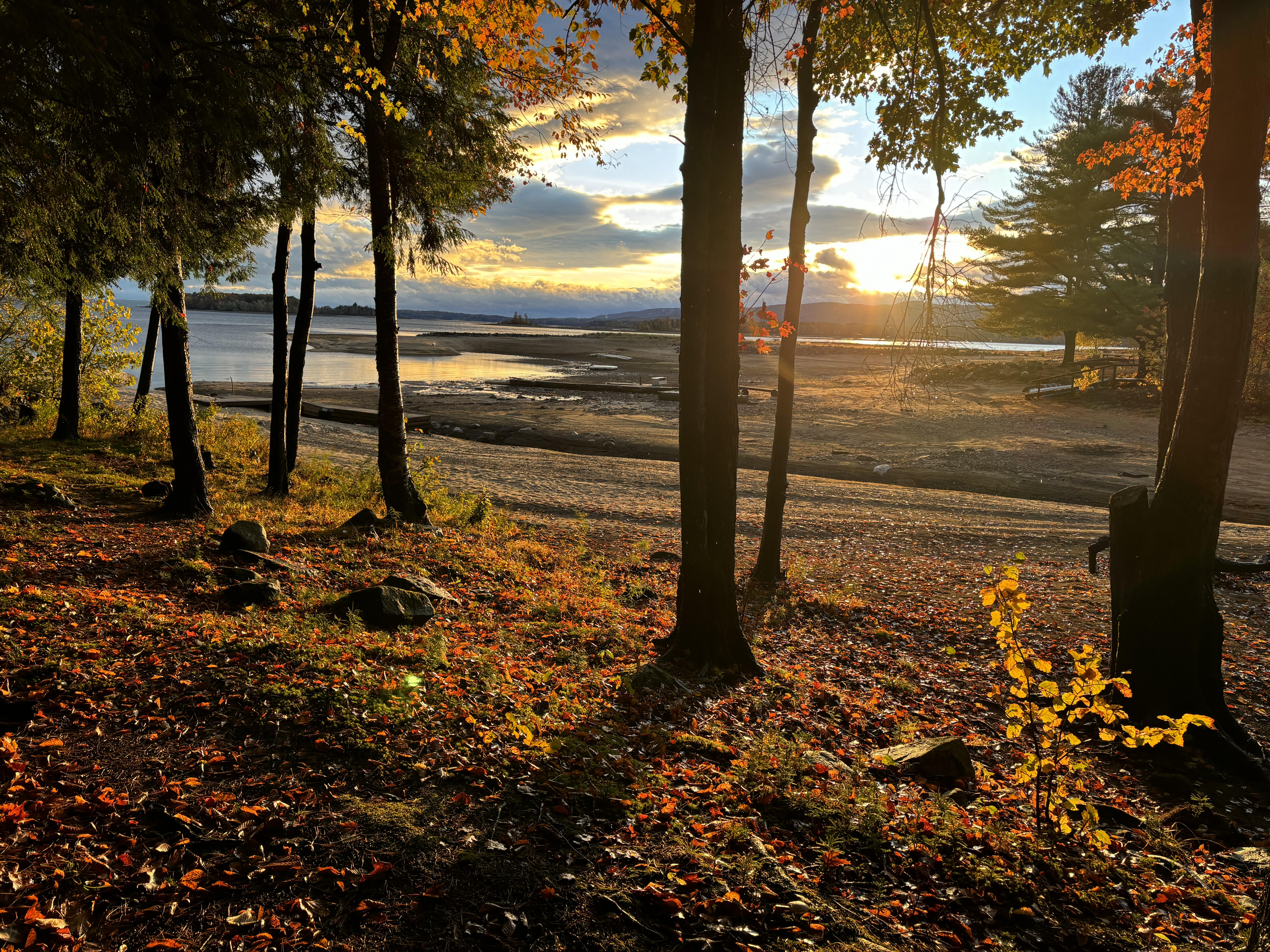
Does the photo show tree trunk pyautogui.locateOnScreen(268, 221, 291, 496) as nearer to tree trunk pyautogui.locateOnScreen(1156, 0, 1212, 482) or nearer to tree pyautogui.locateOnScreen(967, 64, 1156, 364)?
tree trunk pyautogui.locateOnScreen(1156, 0, 1212, 482)

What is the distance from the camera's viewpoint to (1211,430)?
5141mm

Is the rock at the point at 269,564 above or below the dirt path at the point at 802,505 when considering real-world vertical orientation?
above

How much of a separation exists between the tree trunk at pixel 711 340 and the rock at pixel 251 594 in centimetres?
388

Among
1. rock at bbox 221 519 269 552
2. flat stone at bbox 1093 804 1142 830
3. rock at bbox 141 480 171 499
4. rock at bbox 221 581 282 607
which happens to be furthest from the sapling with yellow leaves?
rock at bbox 141 480 171 499

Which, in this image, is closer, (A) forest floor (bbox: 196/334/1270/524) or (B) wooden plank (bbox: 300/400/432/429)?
(A) forest floor (bbox: 196/334/1270/524)

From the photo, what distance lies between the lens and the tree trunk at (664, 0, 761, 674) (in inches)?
217

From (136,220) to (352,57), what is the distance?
9.78ft

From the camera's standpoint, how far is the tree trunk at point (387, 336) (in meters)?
9.90

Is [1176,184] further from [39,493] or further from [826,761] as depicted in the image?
[39,493]

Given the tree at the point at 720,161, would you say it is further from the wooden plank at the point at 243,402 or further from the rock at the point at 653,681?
the wooden plank at the point at 243,402

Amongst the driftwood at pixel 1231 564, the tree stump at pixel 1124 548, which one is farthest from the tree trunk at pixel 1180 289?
the tree stump at pixel 1124 548

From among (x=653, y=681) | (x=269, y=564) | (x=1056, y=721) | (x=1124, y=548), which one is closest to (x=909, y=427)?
(x=1124, y=548)

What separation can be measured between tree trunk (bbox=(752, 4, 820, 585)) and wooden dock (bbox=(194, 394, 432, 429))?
64.9 ft

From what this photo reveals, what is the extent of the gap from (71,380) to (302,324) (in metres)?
6.49
